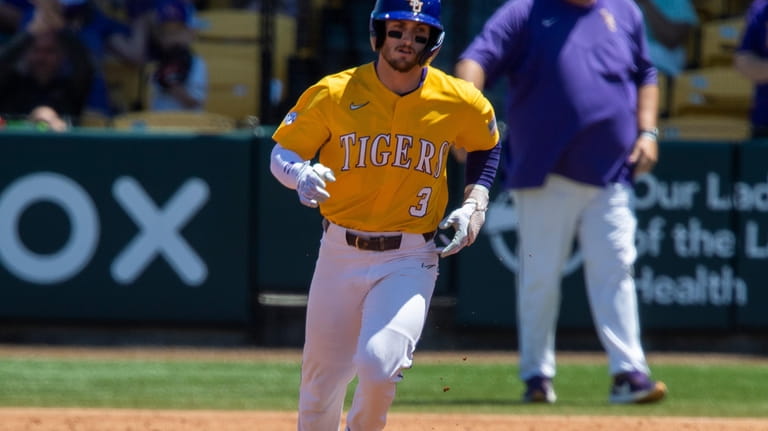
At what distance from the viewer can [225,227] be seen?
30.1 feet

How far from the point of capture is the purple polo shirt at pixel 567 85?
6.99m

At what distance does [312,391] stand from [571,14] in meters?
3.05

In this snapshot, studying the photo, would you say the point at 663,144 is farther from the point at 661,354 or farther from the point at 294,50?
the point at 294,50

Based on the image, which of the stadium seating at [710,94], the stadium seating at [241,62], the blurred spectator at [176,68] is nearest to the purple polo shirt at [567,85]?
the stadium seating at [241,62]

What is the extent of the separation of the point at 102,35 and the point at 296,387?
13.5 ft

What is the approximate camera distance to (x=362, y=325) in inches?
180

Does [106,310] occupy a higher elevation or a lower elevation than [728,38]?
lower

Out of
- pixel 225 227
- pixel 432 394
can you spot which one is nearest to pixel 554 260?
pixel 432 394

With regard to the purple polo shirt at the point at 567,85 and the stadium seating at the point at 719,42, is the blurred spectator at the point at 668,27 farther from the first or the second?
the purple polo shirt at the point at 567,85

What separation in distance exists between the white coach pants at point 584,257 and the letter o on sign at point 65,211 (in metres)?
3.28

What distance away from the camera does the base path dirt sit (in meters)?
5.96

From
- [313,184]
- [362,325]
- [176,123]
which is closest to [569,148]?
[362,325]

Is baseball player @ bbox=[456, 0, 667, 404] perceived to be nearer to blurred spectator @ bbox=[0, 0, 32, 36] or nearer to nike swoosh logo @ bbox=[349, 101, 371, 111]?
nike swoosh logo @ bbox=[349, 101, 371, 111]

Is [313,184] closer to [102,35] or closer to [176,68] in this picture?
[176,68]
